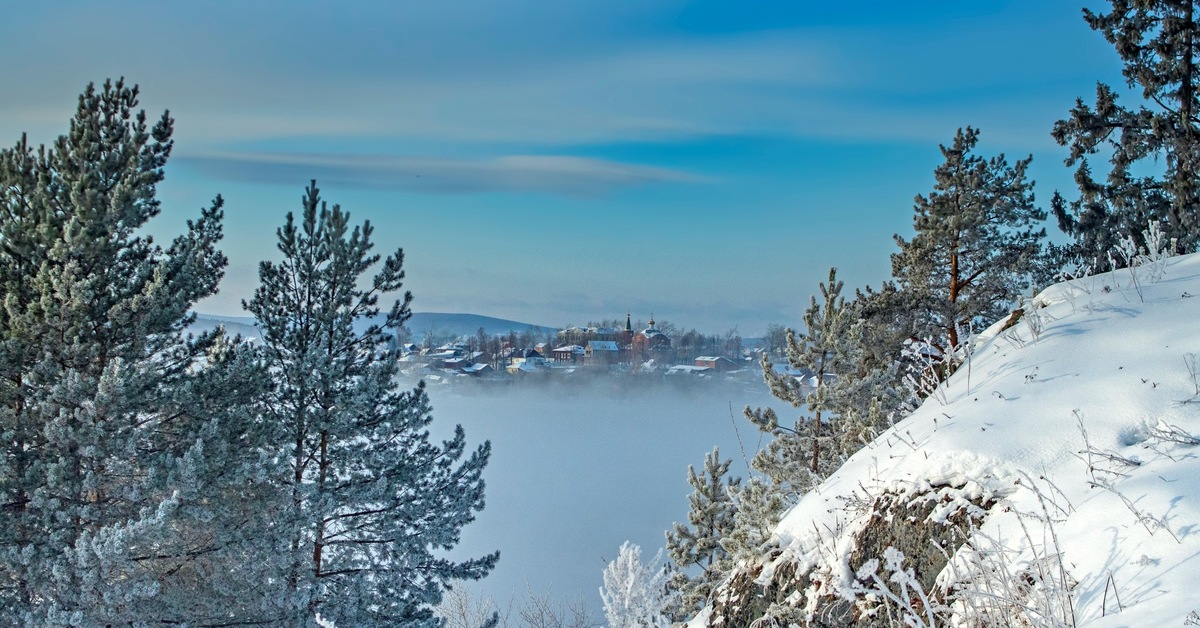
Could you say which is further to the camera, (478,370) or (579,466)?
(478,370)

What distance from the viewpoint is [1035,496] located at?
327 cm

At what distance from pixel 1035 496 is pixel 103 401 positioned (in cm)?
1027

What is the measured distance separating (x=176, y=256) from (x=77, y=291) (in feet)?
5.86

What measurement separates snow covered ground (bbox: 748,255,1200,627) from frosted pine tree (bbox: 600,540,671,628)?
15940 mm

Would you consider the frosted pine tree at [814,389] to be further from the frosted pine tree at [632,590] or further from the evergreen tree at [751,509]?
the frosted pine tree at [632,590]

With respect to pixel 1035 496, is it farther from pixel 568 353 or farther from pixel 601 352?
pixel 568 353

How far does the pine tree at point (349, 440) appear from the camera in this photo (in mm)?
12109

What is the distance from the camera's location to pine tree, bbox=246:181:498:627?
12109 millimetres

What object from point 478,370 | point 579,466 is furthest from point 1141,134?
point 478,370

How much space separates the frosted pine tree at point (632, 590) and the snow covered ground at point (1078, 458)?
15940 millimetres

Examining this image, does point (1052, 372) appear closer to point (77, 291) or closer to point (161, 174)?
point (77, 291)

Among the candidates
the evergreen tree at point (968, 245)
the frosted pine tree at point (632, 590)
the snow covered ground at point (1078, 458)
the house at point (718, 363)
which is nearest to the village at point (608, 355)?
the house at point (718, 363)

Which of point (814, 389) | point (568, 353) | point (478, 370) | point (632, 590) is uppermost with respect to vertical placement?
point (814, 389)

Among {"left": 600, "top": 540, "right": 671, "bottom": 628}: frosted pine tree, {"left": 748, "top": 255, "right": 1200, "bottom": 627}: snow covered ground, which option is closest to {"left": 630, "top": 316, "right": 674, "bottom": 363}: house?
{"left": 600, "top": 540, "right": 671, "bottom": 628}: frosted pine tree
